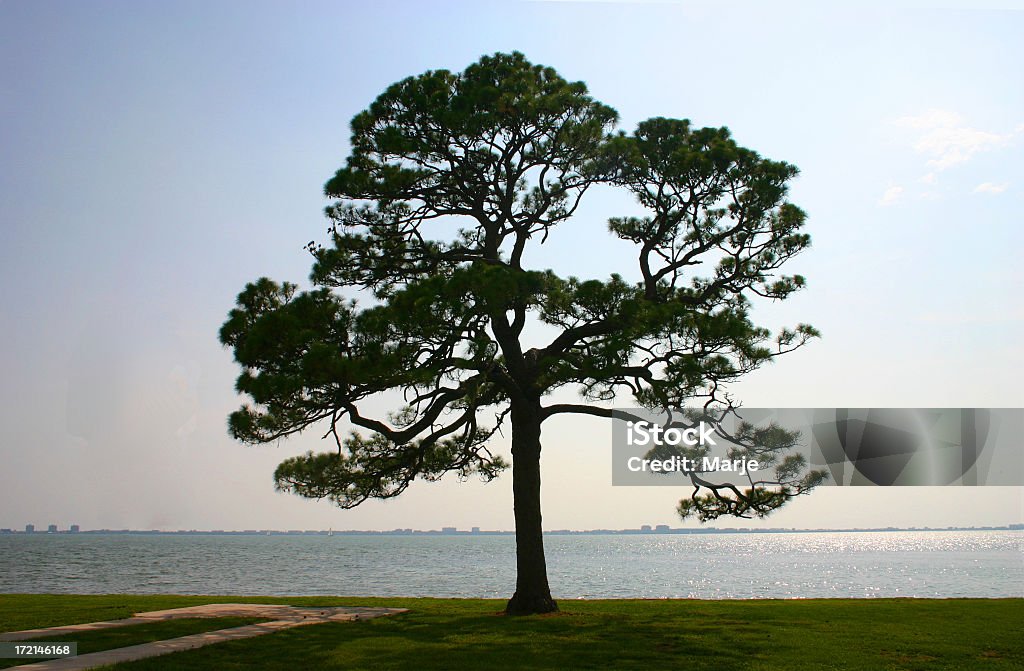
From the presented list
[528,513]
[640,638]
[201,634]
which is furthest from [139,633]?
[640,638]

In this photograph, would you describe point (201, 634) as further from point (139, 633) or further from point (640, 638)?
point (640, 638)

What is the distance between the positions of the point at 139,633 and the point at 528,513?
21.1 feet

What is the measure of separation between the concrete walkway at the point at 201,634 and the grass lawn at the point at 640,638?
1.50 feet

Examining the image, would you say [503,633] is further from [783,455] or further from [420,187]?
[420,187]

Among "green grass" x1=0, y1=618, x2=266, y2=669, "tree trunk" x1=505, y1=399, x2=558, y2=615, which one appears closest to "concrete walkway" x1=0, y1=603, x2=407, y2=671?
"green grass" x1=0, y1=618, x2=266, y2=669

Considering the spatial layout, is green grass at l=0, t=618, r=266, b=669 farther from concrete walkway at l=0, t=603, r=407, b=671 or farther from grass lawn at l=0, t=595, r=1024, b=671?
grass lawn at l=0, t=595, r=1024, b=671

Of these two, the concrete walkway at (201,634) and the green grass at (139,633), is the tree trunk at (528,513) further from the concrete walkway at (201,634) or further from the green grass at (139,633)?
the green grass at (139,633)

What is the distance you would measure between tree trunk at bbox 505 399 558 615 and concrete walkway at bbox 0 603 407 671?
2.56 m

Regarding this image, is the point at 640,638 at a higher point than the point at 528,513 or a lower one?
lower

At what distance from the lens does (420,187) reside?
1536 centimetres

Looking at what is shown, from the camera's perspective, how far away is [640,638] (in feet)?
A: 38.2

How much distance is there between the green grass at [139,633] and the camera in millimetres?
10586

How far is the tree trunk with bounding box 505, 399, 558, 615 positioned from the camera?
14438 millimetres

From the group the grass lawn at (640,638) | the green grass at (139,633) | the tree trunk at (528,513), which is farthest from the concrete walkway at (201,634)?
the tree trunk at (528,513)
